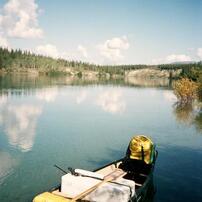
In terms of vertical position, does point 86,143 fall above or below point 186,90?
below

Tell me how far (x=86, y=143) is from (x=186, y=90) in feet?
128

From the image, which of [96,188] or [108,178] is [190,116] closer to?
[108,178]

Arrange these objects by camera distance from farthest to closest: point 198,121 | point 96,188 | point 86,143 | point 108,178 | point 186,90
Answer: point 186,90 → point 198,121 → point 86,143 → point 108,178 → point 96,188

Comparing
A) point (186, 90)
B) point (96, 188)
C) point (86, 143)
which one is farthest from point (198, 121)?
point (96, 188)

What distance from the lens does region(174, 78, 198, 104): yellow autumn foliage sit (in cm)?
6462

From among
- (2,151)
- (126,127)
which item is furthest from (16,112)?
(2,151)

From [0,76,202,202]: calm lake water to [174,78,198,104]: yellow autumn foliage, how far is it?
806 cm

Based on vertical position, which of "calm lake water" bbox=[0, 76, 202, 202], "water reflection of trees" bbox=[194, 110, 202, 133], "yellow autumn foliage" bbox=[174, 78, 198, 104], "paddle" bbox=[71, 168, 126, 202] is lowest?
"calm lake water" bbox=[0, 76, 202, 202]

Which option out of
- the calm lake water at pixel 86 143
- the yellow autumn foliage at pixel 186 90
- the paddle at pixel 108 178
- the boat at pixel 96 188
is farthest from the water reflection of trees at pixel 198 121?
the boat at pixel 96 188

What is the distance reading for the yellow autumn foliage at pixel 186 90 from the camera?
64625 millimetres

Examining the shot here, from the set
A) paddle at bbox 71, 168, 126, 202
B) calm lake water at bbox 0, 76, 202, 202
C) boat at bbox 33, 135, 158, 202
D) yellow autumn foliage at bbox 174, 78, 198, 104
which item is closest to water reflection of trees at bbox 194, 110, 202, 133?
calm lake water at bbox 0, 76, 202, 202

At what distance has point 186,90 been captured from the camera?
65.9m

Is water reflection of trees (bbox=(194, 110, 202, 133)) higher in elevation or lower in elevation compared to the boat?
lower

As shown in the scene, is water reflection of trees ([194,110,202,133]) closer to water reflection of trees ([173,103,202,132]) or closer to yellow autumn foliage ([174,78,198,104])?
water reflection of trees ([173,103,202,132])
